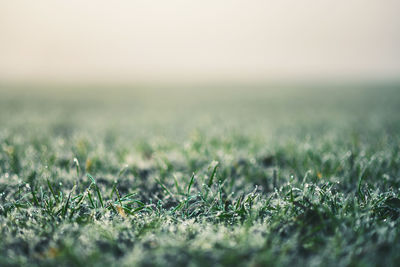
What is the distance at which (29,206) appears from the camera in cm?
156

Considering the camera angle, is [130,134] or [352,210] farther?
[130,134]

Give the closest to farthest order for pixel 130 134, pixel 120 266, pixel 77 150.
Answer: pixel 120 266, pixel 77 150, pixel 130 134

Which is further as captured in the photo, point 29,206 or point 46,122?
point 46,122

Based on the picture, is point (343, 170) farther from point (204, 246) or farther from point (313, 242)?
point (204, 246)

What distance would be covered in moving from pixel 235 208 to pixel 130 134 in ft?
9.01

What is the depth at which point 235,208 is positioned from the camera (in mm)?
1541

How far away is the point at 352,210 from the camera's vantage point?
1494 mm

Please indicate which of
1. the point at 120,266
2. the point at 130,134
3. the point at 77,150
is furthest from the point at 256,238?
the point at 130,134

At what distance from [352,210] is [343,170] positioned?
0.76m

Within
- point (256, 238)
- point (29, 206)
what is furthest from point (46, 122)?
point (256, 238)

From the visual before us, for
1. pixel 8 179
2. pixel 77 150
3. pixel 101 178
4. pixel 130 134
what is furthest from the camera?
pixel 130 134

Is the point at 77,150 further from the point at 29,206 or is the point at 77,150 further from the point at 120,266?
the point at 120,266

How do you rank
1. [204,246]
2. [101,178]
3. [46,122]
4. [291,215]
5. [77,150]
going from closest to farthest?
[204,246] < [291,215] < [101,178] < [77,150] < [46,122]

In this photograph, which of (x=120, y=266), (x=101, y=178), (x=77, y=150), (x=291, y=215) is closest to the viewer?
(x=120, y=266)
